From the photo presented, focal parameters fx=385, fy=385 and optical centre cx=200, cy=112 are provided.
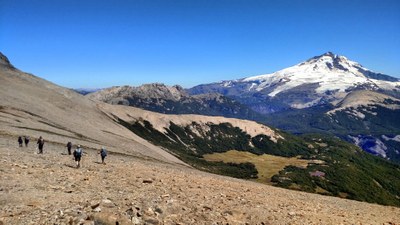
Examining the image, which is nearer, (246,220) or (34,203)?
(34,203)

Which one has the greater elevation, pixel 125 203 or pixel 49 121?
pixel 49 121

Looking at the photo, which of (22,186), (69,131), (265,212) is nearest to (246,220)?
(265,212)

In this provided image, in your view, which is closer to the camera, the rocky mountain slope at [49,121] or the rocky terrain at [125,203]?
the rocky terrain at [125,203]

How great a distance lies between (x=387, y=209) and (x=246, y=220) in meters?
26.1

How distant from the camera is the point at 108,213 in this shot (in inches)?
857

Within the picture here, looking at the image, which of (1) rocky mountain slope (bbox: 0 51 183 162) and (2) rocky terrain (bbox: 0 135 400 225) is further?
(1) rocky mountain slope (bbox: 0 51 183 162)

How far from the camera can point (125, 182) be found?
34812 mm

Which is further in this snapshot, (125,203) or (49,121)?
(49,121)

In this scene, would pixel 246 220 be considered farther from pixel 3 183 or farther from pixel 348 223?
pixel 3 183

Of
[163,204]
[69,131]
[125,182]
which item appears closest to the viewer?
[163,204]

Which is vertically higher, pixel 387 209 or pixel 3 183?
pixel 387 209

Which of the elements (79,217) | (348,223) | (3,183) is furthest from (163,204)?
(348,223)

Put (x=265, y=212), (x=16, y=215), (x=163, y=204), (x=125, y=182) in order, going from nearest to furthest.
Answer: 1. (x=16, y=215)
2. (x=163, y=204)
3. (x=265, y=212)
4. (x=125, y=182)

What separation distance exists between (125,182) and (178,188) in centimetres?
482
